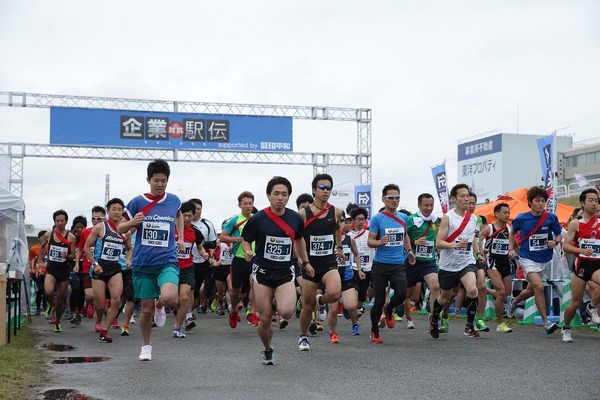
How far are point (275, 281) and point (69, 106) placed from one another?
2782cm

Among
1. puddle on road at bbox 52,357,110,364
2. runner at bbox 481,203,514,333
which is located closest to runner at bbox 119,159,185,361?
puddle on road at bbox 52,357,110,364

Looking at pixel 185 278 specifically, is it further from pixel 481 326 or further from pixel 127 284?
pixel 481 326

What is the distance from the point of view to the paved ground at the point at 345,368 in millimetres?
7555

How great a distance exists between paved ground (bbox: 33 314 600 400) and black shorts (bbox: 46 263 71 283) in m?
2.47

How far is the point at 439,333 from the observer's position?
14.1 m

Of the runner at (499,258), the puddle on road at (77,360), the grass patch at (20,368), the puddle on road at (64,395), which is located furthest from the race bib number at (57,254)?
the puddle on road at (64,395)

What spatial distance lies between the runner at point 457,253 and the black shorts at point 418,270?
955mm

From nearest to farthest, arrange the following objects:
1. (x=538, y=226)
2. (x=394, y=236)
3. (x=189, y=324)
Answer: (x=394, y=236)
(x=538, y=226)
(x=189, y=324)

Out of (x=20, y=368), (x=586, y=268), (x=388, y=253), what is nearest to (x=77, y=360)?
(x=20, y=368)

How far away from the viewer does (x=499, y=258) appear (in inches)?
611

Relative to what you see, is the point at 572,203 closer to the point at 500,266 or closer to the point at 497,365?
the point at 500,266

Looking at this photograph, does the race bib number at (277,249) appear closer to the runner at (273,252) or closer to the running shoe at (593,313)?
the runner at (273,252)

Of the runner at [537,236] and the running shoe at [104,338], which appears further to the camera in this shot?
the runner at [537,236]

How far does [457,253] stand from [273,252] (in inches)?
162
